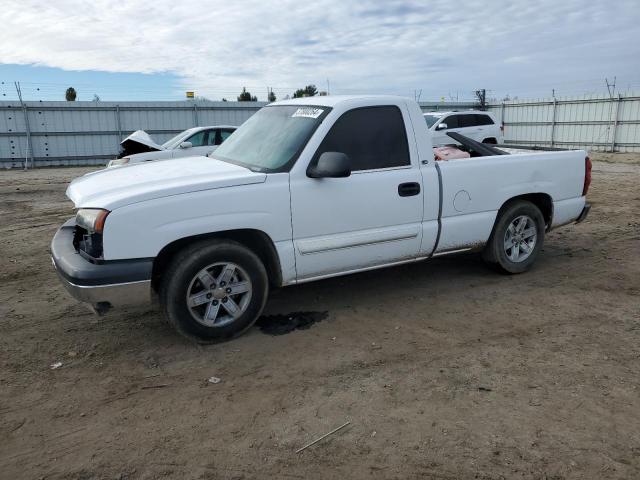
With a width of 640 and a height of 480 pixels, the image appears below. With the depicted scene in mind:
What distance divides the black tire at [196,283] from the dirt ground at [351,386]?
16cm

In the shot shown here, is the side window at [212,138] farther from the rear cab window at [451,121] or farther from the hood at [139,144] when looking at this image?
the rear cab window at [451,121]

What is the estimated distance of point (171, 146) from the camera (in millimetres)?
12141

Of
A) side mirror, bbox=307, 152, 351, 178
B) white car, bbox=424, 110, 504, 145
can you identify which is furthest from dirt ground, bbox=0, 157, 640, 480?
white car, bbox=424, 110, 504, 145

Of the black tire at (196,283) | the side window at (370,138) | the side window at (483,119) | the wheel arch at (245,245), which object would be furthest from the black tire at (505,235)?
the side window at (483,119)

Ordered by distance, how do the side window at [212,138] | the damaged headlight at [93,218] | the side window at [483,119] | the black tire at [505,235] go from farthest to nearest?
the side window at [483,119]
the side window at [212,138]
the black tire at [505,235]
the damaged headlight at [93,218]

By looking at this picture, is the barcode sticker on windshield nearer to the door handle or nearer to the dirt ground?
the door handle

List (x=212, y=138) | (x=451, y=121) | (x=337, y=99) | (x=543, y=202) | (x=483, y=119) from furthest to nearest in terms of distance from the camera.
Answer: (x=483, y=119) < (x=451, y=121) < (x=212, y=138) < (x=543, y=202) < (x=337, y=99)

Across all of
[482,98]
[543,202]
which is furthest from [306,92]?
[543,202]

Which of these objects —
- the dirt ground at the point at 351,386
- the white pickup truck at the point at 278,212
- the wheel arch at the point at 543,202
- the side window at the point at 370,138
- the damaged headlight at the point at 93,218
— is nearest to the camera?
the dirt ground at the point at 351,386

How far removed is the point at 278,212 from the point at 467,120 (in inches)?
552

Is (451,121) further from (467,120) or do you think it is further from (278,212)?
(278,212)

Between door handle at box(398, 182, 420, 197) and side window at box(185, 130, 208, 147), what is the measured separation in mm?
8646

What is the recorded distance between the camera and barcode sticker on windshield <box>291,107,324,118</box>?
4.64m

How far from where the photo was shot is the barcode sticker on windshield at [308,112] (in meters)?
4.64
